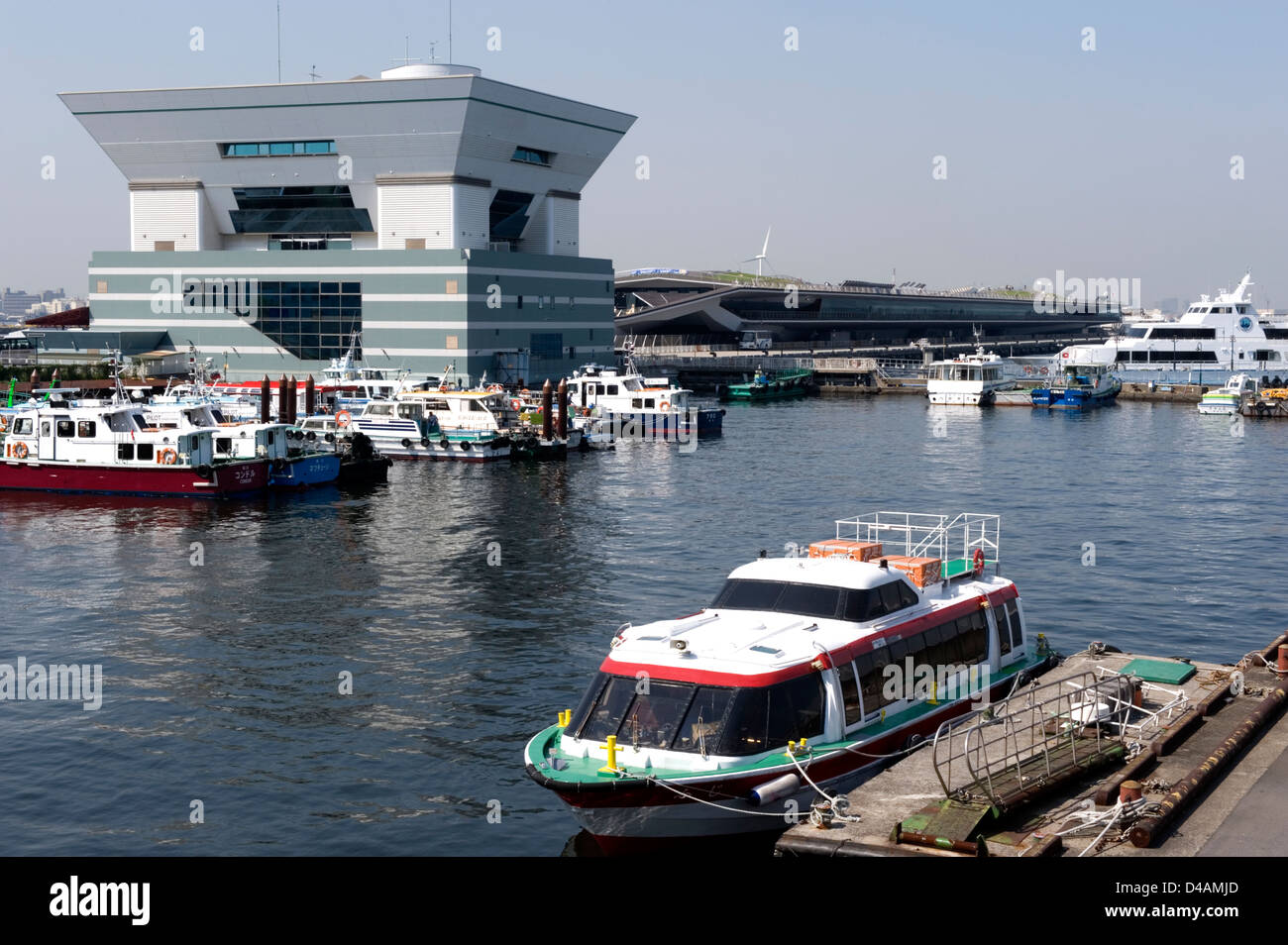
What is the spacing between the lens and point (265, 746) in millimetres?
22969

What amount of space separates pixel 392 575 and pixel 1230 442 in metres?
60.4

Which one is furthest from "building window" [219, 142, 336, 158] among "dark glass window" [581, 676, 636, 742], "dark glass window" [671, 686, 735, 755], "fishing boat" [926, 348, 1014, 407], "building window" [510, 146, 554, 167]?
"dark glass window" [671, 686, 735, 755]

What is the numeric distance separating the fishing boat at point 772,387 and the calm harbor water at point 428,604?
5219 cm

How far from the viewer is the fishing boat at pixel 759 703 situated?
16734mm

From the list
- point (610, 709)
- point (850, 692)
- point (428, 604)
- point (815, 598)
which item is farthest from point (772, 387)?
point (610, 709)

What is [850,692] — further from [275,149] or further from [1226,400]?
[1226,400]

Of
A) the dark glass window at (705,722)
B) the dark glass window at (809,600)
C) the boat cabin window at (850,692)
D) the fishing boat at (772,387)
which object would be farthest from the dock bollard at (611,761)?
the fishing boat at (772,387)

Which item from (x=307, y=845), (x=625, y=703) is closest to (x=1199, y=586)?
(x=625, y=703)

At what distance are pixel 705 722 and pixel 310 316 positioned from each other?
85.2 metres

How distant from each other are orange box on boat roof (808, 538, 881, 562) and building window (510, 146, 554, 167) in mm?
80623

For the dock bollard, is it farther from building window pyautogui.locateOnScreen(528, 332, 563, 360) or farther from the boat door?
building window pyautogui.locateOnScreen(528, 332, 563, 360)

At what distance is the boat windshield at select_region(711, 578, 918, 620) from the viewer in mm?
19875

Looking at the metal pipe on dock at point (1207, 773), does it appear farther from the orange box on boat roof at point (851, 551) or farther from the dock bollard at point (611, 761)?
the orange box on boat roof at point (851, 551)

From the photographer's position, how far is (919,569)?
22.2 meters
